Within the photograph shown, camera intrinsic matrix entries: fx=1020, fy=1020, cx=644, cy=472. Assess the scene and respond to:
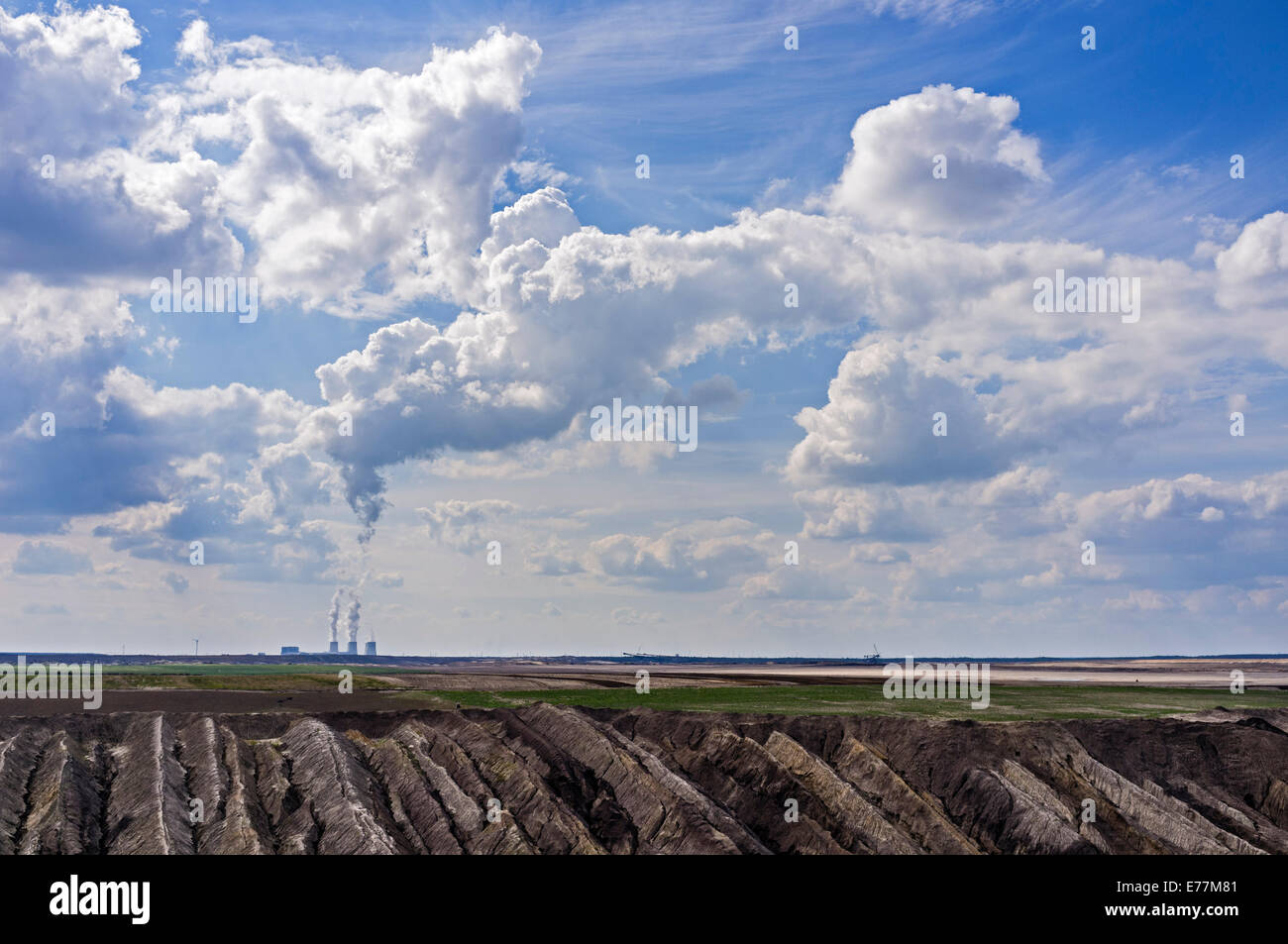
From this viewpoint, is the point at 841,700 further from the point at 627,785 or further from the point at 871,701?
the point at 627,785

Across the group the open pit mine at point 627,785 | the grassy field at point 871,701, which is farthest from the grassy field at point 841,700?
the open pit mine at point 627,785

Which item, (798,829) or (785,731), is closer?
(798,829)

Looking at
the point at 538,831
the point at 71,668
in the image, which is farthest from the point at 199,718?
the point at 71,668

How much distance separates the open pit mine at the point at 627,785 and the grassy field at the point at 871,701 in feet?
33.7

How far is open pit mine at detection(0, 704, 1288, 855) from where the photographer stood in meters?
58.2

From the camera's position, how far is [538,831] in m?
60.0

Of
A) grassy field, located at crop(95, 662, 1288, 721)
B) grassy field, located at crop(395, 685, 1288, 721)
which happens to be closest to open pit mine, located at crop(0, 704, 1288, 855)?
grassy field, located at crop(395, 685, 1288, 721)

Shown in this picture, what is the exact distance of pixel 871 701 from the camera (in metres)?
102

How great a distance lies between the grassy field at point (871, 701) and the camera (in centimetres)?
9212

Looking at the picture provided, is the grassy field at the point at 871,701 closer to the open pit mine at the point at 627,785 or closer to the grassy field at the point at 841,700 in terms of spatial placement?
the grassy field at the point at 841,700

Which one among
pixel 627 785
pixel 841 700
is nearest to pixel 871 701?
pixel 841 700
